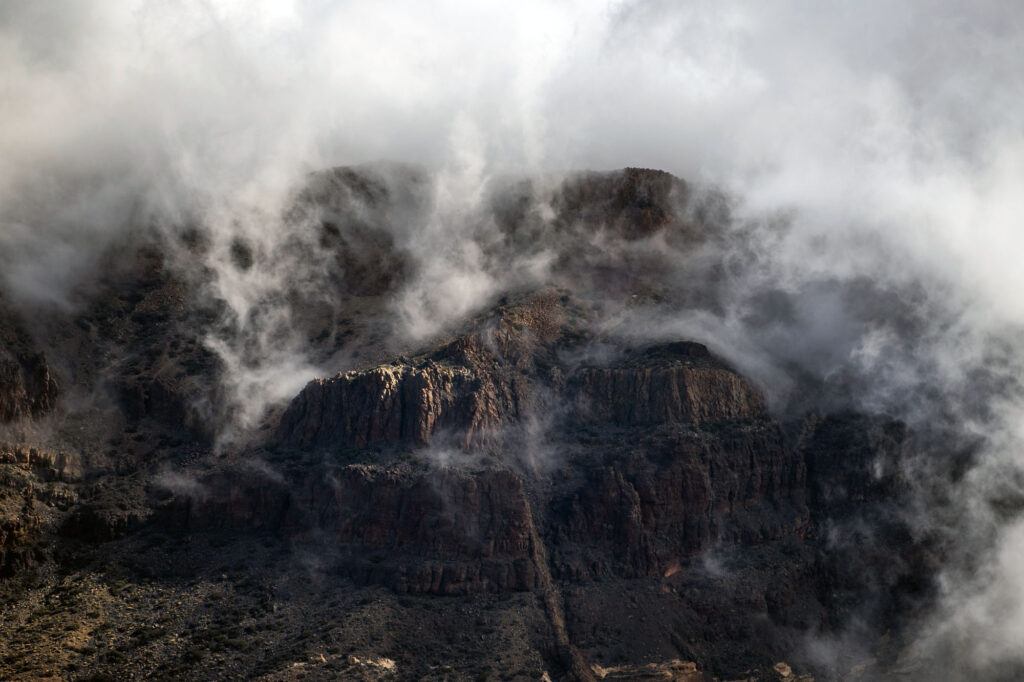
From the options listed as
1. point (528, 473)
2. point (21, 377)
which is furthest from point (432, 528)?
point (21, 377)

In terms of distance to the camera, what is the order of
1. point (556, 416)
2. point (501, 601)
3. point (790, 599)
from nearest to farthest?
point (501, 601) < point (790, 599) < point (556, 416)

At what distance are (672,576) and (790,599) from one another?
56.3 ft

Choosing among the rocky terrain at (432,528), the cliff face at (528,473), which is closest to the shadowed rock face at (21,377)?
the rocky terrain at (432,528)

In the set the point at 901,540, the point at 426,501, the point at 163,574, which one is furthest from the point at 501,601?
the point at 901,540

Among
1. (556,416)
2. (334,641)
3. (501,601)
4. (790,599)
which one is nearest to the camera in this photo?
A: (334,641)

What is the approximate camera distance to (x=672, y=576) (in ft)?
600

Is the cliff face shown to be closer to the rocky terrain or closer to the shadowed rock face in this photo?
the rocky terrain

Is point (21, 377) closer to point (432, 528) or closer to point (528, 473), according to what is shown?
point (432, 528)

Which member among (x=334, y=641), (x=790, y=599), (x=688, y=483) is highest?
(x=688, y=483)

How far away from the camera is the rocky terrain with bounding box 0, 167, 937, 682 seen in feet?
540

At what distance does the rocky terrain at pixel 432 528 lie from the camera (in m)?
164

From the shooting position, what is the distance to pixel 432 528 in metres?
177

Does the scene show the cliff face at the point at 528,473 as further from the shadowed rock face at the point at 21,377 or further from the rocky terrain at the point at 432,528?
the shadowed rock face at the point at 21,377

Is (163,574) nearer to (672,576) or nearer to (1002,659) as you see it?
(672,576)
